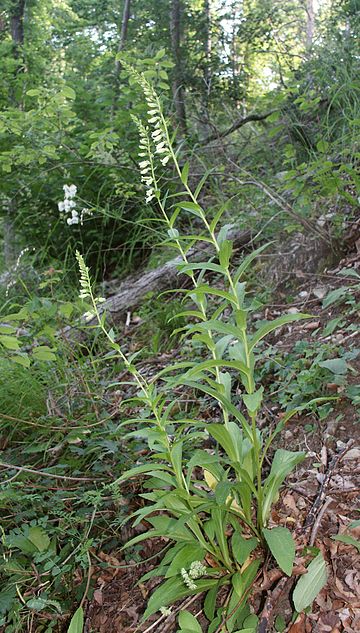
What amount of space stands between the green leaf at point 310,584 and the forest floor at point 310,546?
5 cm

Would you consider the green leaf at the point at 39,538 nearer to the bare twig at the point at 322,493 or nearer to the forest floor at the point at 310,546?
the forest floor at the point at 310,546

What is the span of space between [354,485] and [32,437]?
148 centimetres

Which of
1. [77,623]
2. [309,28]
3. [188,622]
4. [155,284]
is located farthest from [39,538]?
[309,28]

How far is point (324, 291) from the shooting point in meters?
3.37

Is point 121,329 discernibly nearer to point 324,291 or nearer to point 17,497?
point 324,291

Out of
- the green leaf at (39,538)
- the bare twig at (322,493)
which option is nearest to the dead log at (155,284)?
the green leaf at (39,538)

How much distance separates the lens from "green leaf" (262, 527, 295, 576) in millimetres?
1561

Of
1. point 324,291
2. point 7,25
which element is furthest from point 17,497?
point 7,25

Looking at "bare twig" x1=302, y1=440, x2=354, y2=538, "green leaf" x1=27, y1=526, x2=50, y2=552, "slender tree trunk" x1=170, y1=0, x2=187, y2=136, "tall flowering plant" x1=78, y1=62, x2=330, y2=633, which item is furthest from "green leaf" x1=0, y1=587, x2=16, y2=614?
"slender tree trunk" x1=170, y1=0, x2=187, y2=136

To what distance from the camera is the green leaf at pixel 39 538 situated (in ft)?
7.00

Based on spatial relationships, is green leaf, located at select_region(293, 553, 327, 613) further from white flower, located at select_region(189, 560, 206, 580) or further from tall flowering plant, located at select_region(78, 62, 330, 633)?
white flower, located at select_region(189, 560, 206, 580)

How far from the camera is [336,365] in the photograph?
2.48 metres

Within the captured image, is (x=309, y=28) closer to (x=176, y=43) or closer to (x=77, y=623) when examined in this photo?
(x=176, y=43)

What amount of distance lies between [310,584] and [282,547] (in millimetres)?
174
